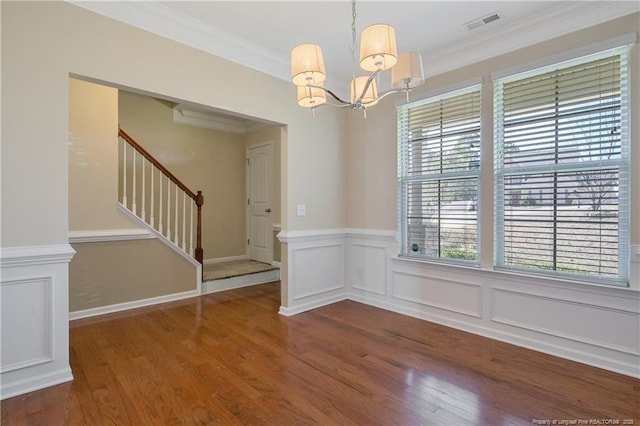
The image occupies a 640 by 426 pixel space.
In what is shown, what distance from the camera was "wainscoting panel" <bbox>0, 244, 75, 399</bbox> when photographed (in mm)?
2070

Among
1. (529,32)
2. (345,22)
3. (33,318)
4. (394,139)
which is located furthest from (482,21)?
(33,318)

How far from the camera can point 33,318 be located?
7.10 ft

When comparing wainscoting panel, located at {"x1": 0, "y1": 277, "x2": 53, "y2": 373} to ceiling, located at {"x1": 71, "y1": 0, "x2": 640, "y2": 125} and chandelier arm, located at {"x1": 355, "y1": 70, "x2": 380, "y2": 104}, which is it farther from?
chandelier arm, located at {"x1": 355, "y1": 70, "x2": 380, "y2": 104}

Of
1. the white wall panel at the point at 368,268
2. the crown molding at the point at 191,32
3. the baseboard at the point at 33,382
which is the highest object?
the crown molding at the point at 191,32

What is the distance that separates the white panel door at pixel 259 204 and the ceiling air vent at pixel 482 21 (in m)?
3.70

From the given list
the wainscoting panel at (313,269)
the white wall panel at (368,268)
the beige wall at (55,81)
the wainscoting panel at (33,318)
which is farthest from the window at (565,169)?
the wainscoting panel at (33,318)

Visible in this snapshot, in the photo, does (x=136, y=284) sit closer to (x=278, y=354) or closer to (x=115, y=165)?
(x=115, y=165)

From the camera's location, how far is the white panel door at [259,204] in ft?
19.2

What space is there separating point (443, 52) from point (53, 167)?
3407 mm

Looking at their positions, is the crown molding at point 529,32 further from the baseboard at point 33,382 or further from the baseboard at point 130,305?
the baseboard at point 33,382

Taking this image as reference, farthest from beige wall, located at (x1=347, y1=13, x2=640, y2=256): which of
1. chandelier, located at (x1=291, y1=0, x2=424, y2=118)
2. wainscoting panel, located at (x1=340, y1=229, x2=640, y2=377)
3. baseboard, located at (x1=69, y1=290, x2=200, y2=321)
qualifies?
baseboard, located at (x1=69, y1=290, x2=200, y2=321)

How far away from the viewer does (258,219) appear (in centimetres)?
614

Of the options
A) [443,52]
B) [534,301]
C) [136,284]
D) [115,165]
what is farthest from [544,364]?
→ [115,165]

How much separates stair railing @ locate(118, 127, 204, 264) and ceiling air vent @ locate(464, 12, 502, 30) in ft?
11.6
